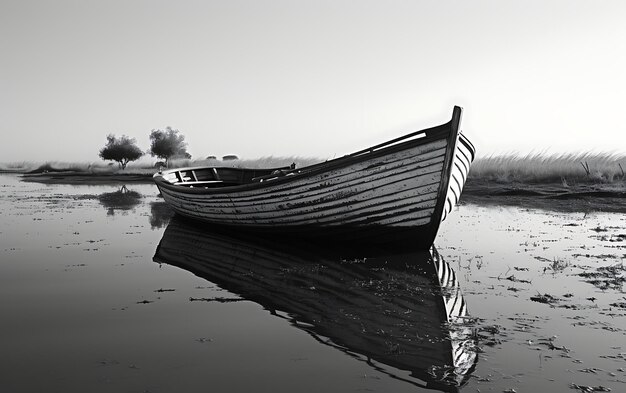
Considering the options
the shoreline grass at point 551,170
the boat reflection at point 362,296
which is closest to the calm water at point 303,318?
the boat reflection at point 362,296

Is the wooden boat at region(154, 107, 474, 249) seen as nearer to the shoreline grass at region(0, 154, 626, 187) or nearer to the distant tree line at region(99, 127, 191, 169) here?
the shoreline grass at region(0, 154, 626, 187)

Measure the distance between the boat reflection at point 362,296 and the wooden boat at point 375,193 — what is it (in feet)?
1.53

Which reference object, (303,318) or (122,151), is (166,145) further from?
(303,318)

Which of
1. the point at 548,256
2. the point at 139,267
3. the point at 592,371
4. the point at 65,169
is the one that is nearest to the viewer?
the point at 592,371

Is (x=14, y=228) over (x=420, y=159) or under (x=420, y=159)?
under

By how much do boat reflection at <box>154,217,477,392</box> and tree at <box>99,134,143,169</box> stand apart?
52379 mm

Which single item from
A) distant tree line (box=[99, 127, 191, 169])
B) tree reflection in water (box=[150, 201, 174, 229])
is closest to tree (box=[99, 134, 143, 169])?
distant tree line (box=[99, 127, 191, 169])

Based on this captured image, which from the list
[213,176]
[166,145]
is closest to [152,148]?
[166,145]

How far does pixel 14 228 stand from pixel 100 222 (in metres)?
2.15

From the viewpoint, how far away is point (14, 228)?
1236 cm

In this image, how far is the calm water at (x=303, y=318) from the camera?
A: 149 inches

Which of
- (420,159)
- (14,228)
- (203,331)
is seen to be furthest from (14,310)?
(14,228)

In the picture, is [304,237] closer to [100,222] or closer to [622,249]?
[622,249]

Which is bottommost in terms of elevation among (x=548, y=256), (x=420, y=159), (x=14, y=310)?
(x=14, y=310)
